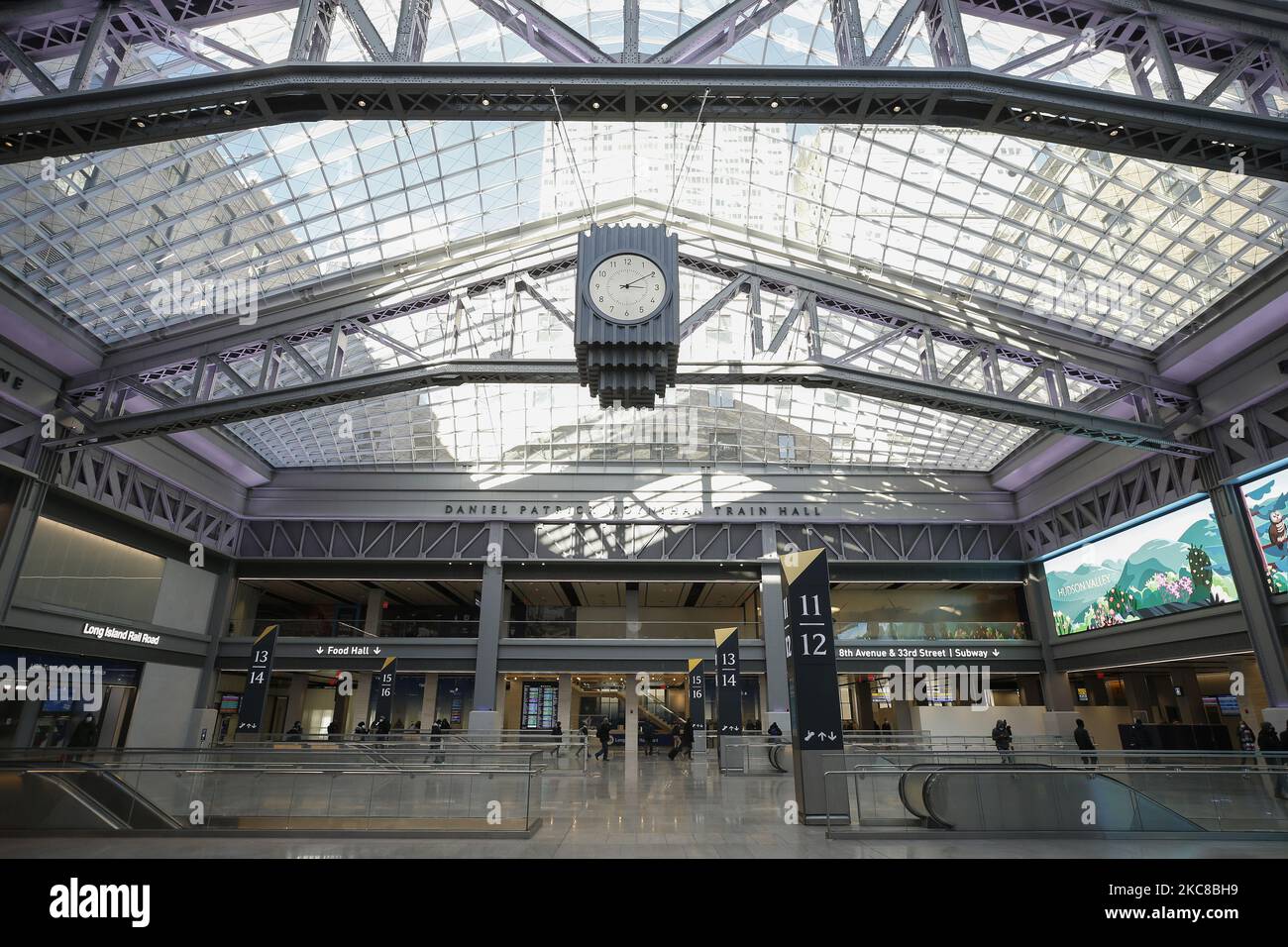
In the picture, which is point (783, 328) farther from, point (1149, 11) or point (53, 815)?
point (53, 815)

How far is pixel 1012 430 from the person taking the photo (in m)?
32.3

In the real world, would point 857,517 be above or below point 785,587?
above

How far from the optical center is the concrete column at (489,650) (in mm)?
31625

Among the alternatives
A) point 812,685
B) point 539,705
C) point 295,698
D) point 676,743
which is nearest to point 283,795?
point 812,685

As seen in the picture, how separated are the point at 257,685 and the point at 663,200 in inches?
925

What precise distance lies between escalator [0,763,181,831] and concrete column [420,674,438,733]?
28263 mm

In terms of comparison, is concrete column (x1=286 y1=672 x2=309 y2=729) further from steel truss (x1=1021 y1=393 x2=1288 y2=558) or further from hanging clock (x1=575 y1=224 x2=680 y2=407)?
steel truss (x1=1021 y1=393 x2=1288 y2=558)

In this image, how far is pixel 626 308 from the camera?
43.1 feet

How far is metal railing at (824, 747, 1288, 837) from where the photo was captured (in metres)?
9.38

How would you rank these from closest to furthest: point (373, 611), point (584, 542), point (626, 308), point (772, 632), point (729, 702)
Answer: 1. point (626, 308)
2. point (729, 702)
3. point (772, 632)
4. point (584, 542)
5. point (373, 611)

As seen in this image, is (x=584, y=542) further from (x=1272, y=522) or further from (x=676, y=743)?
(x=1272, y=522)

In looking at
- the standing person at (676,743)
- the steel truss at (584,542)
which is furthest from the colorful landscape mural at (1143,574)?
the standing person at (676,743)
